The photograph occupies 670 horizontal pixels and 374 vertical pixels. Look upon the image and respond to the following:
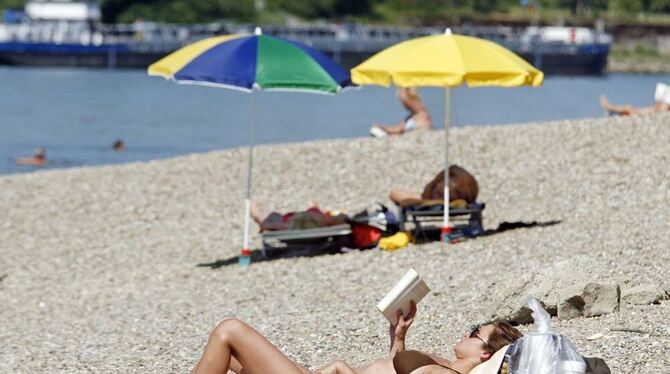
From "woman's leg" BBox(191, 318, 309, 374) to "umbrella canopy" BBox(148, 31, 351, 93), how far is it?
14.3 feet

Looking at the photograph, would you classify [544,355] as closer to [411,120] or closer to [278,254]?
[278,254]

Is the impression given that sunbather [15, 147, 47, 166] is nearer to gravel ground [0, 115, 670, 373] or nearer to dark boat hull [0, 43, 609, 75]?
gravel ground [0, 115, 670, 373]

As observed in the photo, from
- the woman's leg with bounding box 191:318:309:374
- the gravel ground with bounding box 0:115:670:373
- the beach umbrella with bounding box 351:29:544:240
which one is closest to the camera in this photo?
the woman's leg with bounding box 191:318:309:374

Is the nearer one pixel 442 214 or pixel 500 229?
pixel 442 214

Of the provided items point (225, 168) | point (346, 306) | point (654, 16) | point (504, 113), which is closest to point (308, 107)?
point (504, 113)

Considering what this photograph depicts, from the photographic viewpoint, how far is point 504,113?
122 feet

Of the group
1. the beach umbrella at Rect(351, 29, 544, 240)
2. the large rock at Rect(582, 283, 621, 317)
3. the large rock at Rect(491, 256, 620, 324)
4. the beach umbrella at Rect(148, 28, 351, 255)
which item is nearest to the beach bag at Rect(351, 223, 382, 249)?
the beach umbrella at Rect(351, 29, 544, 240)

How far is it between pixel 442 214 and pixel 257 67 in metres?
1.78

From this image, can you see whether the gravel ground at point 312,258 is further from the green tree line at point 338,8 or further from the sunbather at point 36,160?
the green tree line at point 338,8

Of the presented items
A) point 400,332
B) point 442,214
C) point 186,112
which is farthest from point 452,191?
point 186,112

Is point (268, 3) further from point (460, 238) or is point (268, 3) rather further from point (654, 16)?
point (460, 238)

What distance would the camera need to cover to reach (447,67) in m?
10.1

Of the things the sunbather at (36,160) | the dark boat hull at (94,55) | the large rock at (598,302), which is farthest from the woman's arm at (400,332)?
the dark boat hull at (94,55)

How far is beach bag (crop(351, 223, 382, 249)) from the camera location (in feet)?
35.1
